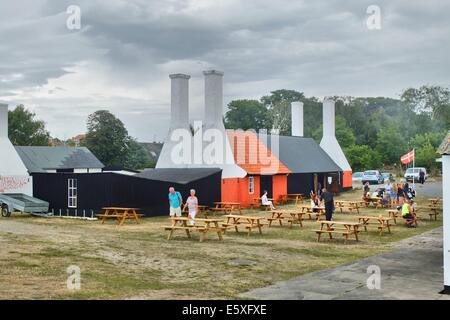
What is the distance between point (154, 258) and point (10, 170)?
68.5 feet

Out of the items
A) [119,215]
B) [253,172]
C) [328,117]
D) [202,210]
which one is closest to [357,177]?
[328,117]

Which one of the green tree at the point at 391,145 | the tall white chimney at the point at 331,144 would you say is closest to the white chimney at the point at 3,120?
the tall white chimney at the point at 331,144

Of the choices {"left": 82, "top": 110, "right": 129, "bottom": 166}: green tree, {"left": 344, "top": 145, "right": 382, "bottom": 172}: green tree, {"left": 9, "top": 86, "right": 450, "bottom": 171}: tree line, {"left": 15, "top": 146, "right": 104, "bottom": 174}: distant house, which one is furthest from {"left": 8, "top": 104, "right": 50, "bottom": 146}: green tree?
{"left": 344, "top": 145, "right": 382, "bottom": 172}: green tree

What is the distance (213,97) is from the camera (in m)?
33.0

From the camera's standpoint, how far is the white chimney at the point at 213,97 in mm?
32875

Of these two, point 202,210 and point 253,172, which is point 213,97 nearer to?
point 253,172

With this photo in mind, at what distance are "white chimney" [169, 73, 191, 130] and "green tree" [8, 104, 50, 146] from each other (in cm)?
4633

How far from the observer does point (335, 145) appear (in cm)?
4688

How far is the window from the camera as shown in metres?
26.9

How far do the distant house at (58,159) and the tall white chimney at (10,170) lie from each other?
8448mm

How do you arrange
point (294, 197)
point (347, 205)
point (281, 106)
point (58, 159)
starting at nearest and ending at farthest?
point (347, 205) → point (294, 197) → point (58, 159) → point (281, 106)

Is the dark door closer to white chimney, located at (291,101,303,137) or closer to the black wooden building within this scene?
the black wooden building

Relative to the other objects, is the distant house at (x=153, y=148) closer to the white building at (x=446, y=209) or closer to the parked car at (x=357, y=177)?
the parked car at (x=357, y=177)
